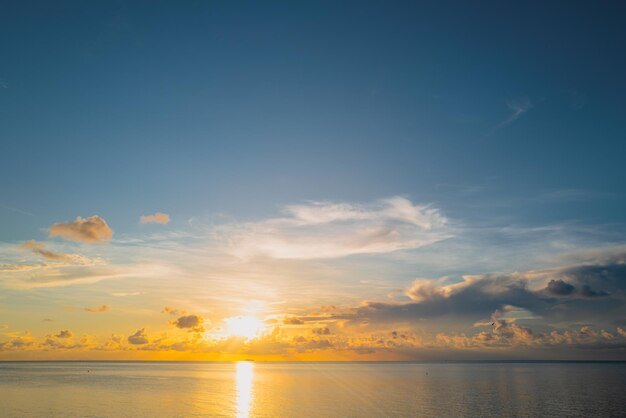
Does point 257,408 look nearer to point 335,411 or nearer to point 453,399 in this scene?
point 335,411

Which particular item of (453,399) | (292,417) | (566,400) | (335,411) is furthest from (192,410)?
(566,400)

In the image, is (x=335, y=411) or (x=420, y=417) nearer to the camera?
(x=420, y=417)

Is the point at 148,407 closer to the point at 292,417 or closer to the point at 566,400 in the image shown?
the point at 292,417

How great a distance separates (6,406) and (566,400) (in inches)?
5867

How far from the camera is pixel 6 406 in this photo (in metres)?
118

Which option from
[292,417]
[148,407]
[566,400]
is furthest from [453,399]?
[148,407]

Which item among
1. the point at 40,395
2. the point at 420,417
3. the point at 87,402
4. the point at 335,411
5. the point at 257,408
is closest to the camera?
the point at 420,417

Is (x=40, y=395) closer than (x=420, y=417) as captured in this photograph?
No

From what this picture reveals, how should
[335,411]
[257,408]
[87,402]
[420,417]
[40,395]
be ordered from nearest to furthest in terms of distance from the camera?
[420,417] → [335,411] → [257,408] → [87,402] → [40,395]

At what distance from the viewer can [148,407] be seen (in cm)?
11988

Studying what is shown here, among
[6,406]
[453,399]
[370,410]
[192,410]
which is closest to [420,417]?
[370,410]

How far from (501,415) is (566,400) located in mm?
42023

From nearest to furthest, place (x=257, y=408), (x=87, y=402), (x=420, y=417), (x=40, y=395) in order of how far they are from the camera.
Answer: (x=420, y=417), (x=257, y=408), (x=87, y=402), (x=40, y=395)

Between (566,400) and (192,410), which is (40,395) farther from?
(566,400)
